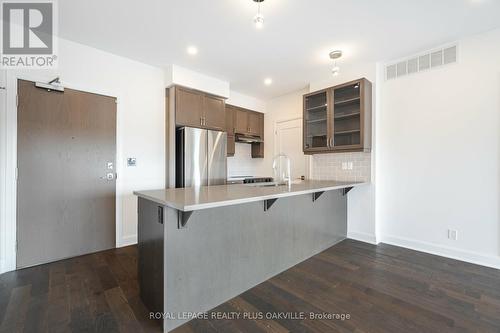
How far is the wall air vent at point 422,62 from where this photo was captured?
2840 millimetres

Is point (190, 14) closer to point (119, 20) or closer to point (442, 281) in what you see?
point (119, 20)

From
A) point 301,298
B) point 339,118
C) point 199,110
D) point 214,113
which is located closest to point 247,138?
point 214,113

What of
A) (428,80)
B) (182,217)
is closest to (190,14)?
(182,217)

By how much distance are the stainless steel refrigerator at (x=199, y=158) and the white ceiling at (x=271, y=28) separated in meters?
1.09

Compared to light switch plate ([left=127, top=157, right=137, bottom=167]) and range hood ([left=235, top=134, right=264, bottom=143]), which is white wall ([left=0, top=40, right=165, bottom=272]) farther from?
range hood ([left=235, top=134, right=264, bottom=143])

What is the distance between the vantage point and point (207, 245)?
→ 72.8 inches

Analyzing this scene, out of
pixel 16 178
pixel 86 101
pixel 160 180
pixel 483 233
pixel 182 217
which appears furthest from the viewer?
pixel 160 180

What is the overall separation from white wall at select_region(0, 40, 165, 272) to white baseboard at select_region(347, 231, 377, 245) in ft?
10.3

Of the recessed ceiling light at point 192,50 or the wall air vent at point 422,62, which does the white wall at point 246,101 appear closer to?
the recessed ceiling light at point 192,50

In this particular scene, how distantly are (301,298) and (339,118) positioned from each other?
2.61 metres

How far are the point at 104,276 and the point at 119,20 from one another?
105 inches

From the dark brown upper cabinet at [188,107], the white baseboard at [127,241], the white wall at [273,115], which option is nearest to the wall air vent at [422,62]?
the white wall at [273,115]

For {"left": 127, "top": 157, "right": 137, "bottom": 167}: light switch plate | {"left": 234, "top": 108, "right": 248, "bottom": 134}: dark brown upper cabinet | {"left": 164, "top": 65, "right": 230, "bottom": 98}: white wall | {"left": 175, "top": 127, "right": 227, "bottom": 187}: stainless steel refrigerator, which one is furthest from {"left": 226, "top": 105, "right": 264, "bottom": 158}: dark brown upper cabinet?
{"left": 127, "top": 157, "right": 137, "bottom": 167}: light switch plate

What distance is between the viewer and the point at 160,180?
357 centimetres
